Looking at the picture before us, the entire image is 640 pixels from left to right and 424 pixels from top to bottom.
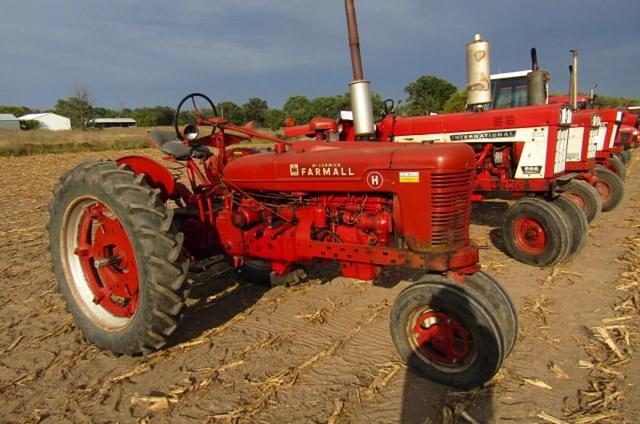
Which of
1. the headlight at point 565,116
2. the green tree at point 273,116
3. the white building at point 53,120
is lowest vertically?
the headlight at point 565,116

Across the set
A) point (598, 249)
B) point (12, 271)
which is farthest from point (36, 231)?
point (598, 249)

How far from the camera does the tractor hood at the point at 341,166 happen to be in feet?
8.44

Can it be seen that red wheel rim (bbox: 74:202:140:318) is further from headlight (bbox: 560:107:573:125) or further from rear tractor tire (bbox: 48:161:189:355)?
headlight (bbox: 560:107:573:125)

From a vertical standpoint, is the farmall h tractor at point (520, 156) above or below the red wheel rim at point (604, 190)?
above

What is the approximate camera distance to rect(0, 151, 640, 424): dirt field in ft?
7.78

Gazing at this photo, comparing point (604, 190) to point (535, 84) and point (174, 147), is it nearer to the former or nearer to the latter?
point (535, 84)

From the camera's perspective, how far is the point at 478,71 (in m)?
5.21

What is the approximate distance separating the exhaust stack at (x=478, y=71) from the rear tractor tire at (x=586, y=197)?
185 centimetres

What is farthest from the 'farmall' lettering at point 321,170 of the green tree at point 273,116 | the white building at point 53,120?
the white building at point 53,120

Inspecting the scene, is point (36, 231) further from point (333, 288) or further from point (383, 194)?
point (383, 194)

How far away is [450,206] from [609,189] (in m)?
6.30

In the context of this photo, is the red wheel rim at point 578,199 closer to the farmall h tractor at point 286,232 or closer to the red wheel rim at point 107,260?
the farmall h tractor at point 286,232

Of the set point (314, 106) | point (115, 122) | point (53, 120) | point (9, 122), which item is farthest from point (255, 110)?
point (53, 120)

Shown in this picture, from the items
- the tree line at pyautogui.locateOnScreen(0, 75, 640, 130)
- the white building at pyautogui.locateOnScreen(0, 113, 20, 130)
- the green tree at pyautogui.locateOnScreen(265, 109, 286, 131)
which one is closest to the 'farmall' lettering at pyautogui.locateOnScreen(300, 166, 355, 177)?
the tree line at pyautogui.locateOnScreen(0, 75, 640, 130)
